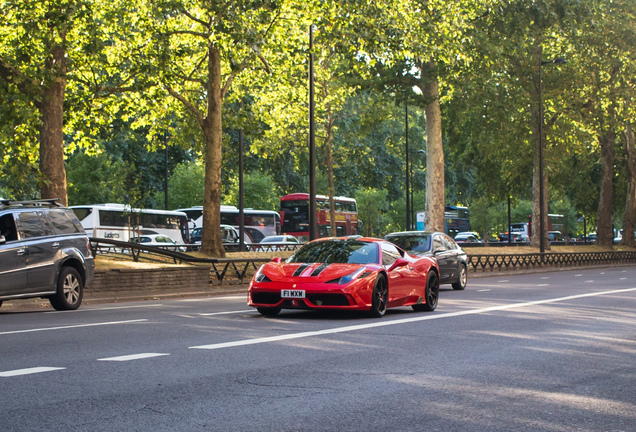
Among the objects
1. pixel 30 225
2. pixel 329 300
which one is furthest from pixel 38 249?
pixel 329 300

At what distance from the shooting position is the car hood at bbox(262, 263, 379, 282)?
1291 centimetres

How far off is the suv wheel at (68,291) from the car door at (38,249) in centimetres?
21

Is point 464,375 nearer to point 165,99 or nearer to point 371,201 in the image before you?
point 165,99

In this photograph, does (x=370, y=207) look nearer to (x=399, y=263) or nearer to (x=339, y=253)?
(x=399, y=263)

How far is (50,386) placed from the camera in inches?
274

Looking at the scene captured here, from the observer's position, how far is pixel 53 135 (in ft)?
77.6

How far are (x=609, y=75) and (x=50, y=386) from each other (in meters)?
50.1

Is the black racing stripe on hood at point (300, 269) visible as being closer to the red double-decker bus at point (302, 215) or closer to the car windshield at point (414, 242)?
the car windshield at point (414, 242)

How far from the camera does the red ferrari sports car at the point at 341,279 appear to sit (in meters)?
12.8

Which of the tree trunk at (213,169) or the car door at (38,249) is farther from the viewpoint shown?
the tree trunk at (213,169)

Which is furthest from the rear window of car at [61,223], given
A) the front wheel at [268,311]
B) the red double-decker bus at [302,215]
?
the red double-decker bus at [302,215]

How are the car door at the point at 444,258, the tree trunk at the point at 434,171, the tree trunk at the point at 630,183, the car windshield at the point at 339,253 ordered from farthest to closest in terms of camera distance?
the tree trunk at the point at 630,183
the tree trunk at the point at 434,171
the car door at the point at 444,258
the car windshield at the point at 339,253

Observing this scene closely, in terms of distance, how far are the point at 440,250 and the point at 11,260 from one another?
1109 cm

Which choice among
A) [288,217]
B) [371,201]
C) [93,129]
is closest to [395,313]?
[93,129]
